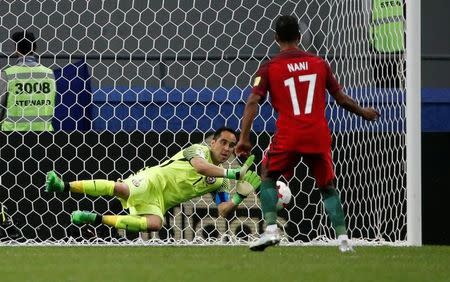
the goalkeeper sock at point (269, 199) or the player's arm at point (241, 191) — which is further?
the player's arm at point (241, 191)

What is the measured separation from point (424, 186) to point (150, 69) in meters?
2.93

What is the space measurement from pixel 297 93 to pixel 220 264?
1.37 m

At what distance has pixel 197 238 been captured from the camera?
10750 millimetres

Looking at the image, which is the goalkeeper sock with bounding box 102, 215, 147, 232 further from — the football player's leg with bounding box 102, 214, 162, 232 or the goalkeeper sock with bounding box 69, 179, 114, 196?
the goalkeeper sock with bounding box 69, 179, 114, 196

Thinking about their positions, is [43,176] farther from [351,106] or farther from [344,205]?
[351,106]

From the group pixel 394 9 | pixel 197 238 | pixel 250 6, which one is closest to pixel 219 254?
pixel 197 238

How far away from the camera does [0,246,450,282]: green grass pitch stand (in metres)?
6.96

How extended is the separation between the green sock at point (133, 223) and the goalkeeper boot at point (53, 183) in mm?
463

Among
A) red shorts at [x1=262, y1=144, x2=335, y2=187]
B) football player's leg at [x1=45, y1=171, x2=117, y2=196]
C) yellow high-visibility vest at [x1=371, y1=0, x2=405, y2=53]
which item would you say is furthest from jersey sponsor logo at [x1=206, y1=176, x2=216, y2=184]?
red shorts at [x1=262, y1=144, x2=335, y2=187]

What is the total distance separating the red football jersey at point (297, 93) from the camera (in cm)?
859

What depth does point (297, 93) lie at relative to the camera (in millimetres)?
8617

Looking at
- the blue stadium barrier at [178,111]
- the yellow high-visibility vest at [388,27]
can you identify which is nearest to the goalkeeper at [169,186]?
the blue stadium barrier at [178,111]

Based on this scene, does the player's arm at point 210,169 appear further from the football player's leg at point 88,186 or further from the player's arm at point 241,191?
the football player's leg at point 88,186

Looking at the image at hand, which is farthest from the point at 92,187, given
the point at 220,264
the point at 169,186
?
the point at 220,264
